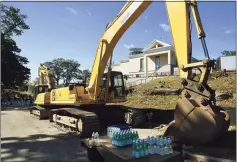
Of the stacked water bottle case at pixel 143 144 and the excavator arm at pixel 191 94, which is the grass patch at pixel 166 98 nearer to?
the excavator arm at pixel 191 94

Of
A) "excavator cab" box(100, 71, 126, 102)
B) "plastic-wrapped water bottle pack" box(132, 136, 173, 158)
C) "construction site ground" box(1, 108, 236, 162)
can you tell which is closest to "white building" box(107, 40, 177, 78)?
"excavator cab" box(100, 71, 126, 102)

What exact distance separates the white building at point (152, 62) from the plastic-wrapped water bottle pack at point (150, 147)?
3208cm

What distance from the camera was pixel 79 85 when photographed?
11.8 m

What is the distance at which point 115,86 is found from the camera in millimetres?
11891

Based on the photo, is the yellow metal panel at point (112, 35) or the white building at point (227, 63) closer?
the yellow metal panel at point (112, 35)

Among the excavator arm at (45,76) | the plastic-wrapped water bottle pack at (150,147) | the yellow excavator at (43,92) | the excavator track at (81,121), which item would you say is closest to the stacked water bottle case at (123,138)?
the plastic-wrapped water bottle pack at (150,147)

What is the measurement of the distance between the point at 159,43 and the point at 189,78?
132ft

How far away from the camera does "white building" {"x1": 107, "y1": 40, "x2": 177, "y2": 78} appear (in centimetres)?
3947

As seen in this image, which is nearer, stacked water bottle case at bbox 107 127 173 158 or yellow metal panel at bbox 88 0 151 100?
stacked water bottle case at bbox 107 127 173 158

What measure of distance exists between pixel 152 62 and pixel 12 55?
21.6 metres

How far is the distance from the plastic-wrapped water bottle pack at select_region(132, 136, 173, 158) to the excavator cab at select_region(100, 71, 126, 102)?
246 inches

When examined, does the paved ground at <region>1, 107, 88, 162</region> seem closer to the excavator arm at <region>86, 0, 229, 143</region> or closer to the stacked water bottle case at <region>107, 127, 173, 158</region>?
the stacked water bottle case at <region>107, 127, 173, 158</region>

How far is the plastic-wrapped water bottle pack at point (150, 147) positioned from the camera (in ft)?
16.6

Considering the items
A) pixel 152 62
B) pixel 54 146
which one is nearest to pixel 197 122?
pixel 54 146
